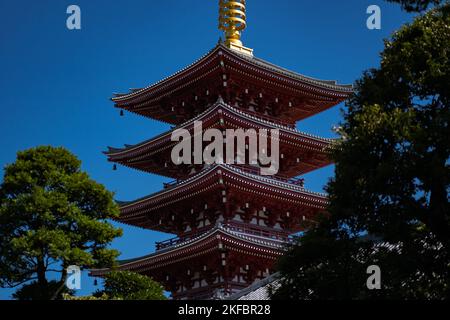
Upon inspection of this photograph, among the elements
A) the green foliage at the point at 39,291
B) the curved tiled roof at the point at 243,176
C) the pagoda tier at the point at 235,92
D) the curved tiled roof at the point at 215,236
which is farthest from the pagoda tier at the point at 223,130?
the green foliage at the point at 39,291

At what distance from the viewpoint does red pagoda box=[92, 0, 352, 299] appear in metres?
42.8

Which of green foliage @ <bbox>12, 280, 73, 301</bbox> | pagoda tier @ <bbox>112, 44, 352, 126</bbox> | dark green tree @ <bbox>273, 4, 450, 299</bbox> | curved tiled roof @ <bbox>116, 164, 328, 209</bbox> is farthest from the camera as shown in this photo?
pagoda tier @ <bbox>112, 44, 352, 126</bbox>

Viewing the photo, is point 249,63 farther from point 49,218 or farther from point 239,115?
point 49,218

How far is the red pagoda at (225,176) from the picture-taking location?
141 ft

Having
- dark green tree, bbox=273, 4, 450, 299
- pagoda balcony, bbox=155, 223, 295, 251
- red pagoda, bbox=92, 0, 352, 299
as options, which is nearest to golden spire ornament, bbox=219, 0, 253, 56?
red pagoda, bbox=92, 0, 352, 299

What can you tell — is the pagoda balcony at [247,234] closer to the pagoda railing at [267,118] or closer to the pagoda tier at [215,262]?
the pagoda tier at [215,262]

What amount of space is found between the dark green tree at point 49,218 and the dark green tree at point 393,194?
553 inches

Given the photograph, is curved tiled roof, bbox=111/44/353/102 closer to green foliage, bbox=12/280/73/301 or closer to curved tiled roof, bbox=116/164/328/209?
curved tiled roof, bbox=116/164/328/209

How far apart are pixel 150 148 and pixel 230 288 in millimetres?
9651

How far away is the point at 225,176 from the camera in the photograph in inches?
1666

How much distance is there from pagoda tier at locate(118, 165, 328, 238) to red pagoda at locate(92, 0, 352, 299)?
5 centimetres
